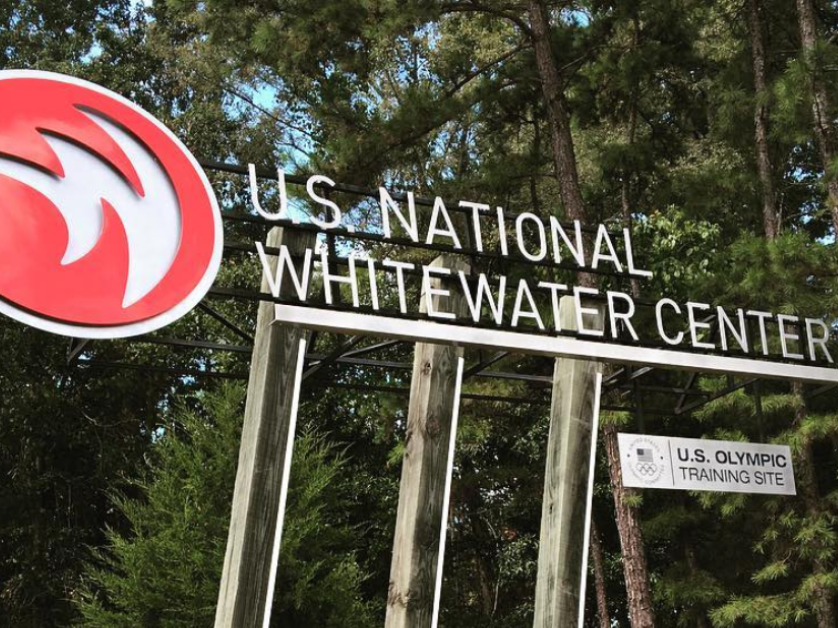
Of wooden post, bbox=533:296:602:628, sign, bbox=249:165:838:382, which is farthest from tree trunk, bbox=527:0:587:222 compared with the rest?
wooden post, bbox=533:296:602:628

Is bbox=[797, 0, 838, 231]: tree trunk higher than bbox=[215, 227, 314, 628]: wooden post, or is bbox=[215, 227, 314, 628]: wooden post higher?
bbox=[797, 0, 838, 231]: tree trunk

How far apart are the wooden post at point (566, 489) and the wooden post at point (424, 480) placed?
74 centimetres

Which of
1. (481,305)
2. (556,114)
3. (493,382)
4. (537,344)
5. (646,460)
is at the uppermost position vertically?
(556,114)

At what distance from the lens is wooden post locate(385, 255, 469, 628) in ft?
20.0

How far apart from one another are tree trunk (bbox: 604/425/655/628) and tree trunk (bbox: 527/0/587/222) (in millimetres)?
2434

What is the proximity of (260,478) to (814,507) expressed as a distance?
6691 millimetres

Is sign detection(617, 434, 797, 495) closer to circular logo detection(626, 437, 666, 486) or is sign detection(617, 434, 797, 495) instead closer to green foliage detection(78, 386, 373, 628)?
circular logo detection(626, 437, 666, 486)

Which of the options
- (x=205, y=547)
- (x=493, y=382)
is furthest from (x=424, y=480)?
(x=205, y=547)

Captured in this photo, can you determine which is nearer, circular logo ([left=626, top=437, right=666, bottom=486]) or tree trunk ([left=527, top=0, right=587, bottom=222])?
circular logo ([left=626, top=437, right=666, bottom=486])

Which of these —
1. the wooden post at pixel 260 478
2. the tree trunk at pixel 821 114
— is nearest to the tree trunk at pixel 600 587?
the tree trunk at pixel 821 114

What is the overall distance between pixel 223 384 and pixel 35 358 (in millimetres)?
2457

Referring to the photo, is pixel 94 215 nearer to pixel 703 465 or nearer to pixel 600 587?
pixel 703 465

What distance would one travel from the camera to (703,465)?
6.94 metres

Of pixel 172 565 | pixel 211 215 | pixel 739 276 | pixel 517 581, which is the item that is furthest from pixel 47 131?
pixel 517 581
